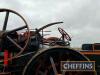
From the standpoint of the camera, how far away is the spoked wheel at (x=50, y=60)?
1188 centimetres

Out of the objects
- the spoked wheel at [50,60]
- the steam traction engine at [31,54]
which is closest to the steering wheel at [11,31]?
the steam traction engine at [31,54]

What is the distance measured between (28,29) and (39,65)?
129 centimetres

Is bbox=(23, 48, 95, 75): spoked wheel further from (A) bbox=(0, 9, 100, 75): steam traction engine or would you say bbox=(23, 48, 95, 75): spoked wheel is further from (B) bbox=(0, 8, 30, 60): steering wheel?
(B) bbox=(0, 8, 30, 60): steering wheel

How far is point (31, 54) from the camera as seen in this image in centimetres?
1250

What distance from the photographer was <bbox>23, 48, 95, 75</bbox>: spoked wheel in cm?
1188

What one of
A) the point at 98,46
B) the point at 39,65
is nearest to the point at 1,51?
the point at 39,65

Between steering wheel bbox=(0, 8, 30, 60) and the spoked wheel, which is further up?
steering wheel bbox=(0, 8, 30, 60)

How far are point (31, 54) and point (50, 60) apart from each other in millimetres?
773

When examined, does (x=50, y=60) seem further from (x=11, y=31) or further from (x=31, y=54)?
(x=11, y=31)

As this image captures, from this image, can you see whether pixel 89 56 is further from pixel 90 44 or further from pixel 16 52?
pixel 16 52

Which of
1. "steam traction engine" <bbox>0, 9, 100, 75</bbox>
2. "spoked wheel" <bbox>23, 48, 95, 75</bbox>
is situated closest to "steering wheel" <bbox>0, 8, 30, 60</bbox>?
"steam traction engine" <bbox>0, 9, 100, 75</bbox>

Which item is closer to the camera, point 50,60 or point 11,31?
point 50,60

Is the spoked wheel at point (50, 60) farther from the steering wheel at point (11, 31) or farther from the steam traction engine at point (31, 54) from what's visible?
the steering wheel at point (11, 31)

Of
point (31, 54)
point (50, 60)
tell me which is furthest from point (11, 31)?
point (50, 60)
